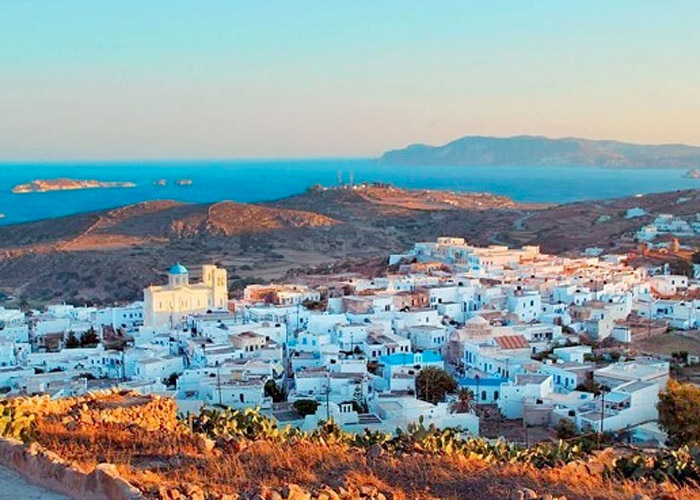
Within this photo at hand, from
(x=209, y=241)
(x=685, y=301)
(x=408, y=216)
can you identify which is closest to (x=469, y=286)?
(x=685, y=301)

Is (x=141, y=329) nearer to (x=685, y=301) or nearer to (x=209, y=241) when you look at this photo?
(x=685, y=301)

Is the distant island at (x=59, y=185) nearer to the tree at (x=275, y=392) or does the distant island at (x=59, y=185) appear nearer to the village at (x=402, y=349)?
the village at (x=402, y=349)

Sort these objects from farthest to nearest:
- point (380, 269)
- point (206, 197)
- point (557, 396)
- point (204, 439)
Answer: point (206, 197) < point (380, 269) < point (557, 396) < point (204, 439)

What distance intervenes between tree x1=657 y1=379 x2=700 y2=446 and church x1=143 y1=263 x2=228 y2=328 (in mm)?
17010

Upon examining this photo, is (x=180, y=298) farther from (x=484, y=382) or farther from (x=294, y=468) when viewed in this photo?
(x=294, y=468)

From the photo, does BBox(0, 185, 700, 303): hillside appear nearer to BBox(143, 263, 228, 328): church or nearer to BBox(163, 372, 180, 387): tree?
BBox(143, 263, 228, 328): church

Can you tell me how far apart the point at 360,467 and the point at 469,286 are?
23351 millimetres

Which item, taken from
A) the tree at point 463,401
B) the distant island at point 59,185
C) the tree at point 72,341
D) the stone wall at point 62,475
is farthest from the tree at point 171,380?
the distant island at point 59,185

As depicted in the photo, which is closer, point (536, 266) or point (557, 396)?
point (557, 396)

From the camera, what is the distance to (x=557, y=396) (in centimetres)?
2014

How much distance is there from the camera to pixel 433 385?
2061 cm

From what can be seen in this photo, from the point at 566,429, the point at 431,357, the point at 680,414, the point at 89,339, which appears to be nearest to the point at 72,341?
the point at 89,339

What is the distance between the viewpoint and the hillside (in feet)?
161

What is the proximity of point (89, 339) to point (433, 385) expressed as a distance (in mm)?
12514
